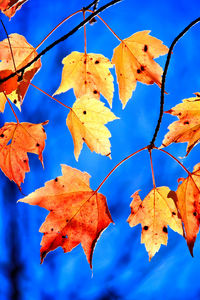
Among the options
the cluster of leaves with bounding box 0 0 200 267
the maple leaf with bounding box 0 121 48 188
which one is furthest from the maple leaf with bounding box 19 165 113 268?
the maple leaf with bounding box 0 121 48 188

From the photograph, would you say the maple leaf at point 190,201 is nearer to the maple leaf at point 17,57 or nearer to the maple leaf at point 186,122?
the maple leaf at point 186,122

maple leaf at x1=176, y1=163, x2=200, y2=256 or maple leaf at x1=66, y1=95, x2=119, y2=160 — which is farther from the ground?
maple leaf at x1=66, y1=95, x2=119, y2=160

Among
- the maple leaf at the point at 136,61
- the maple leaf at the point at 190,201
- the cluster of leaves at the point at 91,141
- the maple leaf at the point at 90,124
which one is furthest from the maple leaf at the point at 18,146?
the maple leaf at the point at 190,201

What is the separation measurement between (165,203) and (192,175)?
0.12 meters

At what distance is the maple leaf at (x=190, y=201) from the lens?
2.17 ft

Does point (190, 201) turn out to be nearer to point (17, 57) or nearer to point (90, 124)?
point (90, 124)

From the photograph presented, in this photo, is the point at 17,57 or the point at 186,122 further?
the point at 17,57

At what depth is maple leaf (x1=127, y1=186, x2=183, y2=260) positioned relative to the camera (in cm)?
75

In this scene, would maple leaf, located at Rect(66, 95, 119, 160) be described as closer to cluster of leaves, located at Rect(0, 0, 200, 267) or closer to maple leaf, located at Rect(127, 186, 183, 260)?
cluster of leaves, located at Rect(0, 0, 200, 267)

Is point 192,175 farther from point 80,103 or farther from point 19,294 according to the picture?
point 19,294

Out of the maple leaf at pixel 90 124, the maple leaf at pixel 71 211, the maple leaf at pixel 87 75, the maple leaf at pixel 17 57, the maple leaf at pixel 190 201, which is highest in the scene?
the maple leaf at pixel 17 57

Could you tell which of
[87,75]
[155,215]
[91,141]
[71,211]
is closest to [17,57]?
[87,75]

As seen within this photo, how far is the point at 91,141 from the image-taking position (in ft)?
2.40

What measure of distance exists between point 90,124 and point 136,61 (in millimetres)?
227
